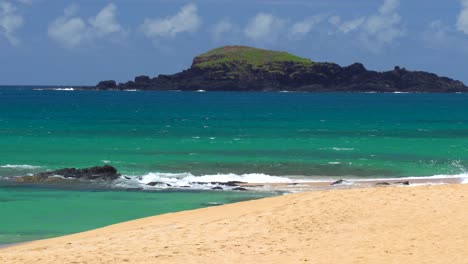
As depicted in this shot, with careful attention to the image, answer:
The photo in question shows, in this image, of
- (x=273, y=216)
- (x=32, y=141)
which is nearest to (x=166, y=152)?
(x=32, y=141)

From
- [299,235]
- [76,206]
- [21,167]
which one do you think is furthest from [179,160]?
[299,235]

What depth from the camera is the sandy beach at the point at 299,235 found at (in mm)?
14727

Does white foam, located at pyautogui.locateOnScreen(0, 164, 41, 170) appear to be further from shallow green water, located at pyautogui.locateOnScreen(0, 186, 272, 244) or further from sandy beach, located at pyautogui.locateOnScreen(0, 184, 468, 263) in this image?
sandy beach, located at pyautogui.locateOnScreen(0, 184, 468, 263)

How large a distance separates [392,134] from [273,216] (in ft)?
156

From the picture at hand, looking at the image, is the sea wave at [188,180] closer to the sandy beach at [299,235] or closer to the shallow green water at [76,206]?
the shallow green water at [76,206]

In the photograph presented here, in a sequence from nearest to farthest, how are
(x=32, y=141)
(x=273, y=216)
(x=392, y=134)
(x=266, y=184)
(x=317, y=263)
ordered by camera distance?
(x=317, y=263), (x=273, y=216), (x=266, y=184), (x=32, y=141), (x=392, y=134)

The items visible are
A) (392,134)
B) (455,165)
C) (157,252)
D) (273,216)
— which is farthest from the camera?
(392,134)

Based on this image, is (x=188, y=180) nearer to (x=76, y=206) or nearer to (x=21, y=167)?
(x=76, y=206)

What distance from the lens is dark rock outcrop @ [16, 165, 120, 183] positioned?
1240 inches

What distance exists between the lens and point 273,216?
18.0 m

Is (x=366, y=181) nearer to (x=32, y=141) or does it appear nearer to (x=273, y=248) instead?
(x=273, y=248)

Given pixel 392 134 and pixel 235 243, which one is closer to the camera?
pixel 235 243

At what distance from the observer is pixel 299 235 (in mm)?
16438

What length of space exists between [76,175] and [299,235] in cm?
1734
